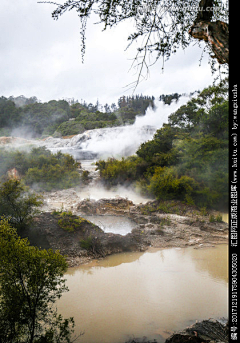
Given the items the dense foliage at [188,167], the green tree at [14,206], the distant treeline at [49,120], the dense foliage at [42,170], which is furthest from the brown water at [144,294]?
the distant treeline at [49,120]

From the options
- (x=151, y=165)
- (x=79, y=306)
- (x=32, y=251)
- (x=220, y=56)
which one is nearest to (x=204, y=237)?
(x=79, y=306)

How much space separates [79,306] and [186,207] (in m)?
6.76

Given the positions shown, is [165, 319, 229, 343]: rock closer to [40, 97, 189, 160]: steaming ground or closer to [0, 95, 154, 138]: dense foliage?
[40, 97, 189, 160]: steaming ground

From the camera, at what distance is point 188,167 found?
36.6 ft

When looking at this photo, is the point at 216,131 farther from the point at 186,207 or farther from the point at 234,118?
the point at 234,118

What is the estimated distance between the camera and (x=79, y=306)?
3.71m

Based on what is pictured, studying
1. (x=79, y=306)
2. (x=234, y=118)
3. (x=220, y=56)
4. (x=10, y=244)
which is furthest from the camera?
(x=79, y=306)

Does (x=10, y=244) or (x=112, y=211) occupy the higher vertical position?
(x=10, y=244)

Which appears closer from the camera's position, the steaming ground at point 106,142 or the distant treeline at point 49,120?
the steaming ground at point 106,142

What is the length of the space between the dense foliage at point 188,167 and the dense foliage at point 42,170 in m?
2.34

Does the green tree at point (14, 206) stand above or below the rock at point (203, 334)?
above

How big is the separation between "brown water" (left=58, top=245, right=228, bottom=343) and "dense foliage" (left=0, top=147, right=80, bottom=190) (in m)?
8.83

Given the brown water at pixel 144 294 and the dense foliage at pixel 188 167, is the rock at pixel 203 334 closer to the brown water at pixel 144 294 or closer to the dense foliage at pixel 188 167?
the brown water at pixel 144 294

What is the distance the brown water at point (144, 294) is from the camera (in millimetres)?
3252
